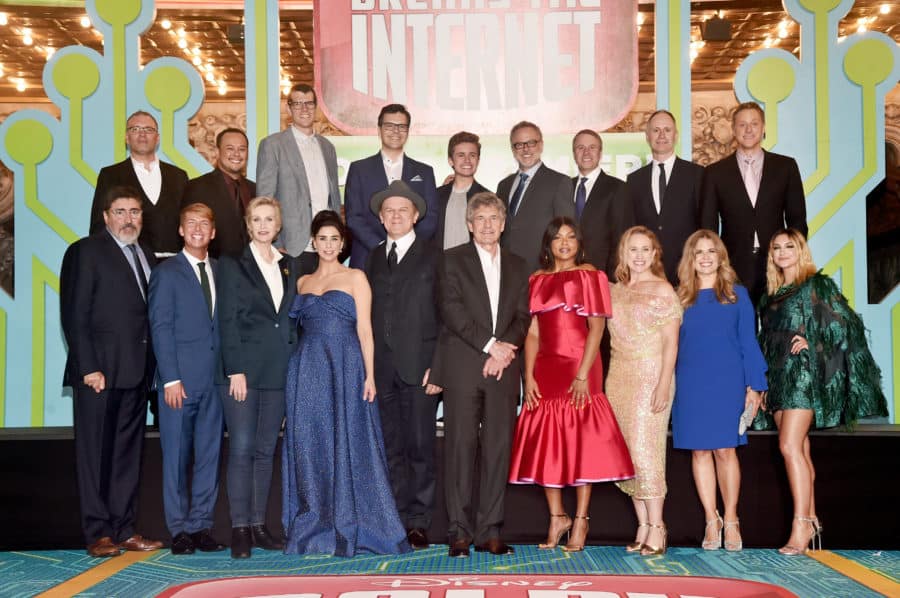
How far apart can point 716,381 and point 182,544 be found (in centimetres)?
286

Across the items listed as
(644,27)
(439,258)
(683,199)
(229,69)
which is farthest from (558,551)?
(229,69)

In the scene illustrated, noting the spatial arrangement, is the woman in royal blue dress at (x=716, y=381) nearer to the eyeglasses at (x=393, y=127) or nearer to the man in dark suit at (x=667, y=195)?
the man in dark suit at (x=667, y=195)

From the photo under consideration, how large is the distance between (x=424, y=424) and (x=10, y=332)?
330 centimetres

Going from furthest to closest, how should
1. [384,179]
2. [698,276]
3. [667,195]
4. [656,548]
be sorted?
1. [667,195]
2. [384,179]
3. [698,276]
4. [656,548]

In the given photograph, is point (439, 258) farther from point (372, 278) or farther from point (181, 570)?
point (181, 570)

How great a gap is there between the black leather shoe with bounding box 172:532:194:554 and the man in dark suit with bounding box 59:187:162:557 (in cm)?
16

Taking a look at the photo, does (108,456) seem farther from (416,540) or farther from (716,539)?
(716,539)

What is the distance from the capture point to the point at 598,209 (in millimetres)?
5352

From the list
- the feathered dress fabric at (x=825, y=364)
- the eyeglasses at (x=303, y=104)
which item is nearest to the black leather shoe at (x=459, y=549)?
the feathered dress fabric at (x=825, y=364)

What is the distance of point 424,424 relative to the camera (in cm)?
478

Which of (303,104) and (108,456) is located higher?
(303,104)

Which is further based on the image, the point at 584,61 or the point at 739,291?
the point at 584,61

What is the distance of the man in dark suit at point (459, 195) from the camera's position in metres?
5.36

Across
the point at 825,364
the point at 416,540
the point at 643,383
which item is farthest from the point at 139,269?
the point at 825,364
